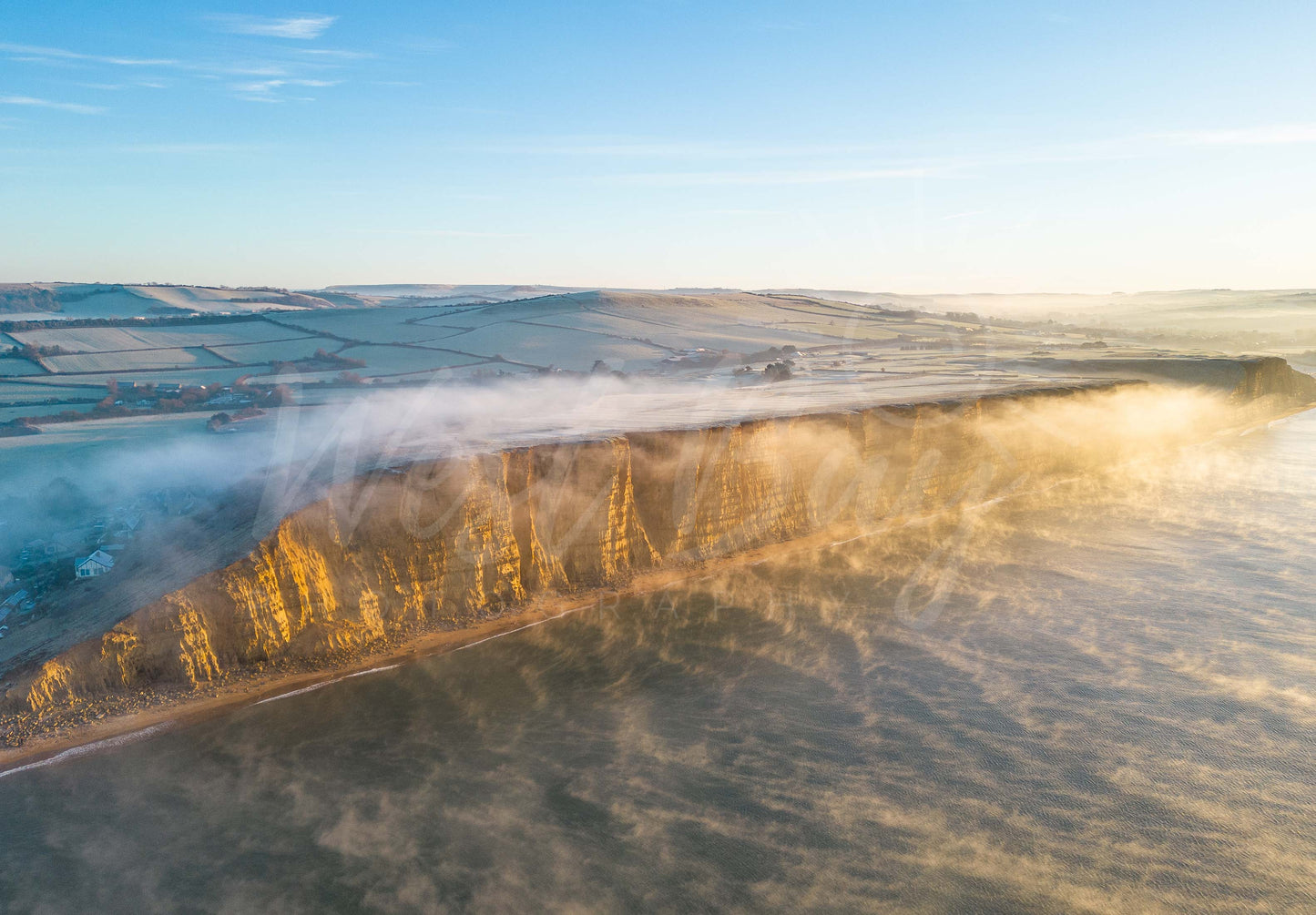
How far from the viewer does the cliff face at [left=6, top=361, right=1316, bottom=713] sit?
12.2 meters

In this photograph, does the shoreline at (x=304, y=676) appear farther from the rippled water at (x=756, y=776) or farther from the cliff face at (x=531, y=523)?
the rippled water at (x=756, y=776)

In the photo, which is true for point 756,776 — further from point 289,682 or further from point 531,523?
point 289,682

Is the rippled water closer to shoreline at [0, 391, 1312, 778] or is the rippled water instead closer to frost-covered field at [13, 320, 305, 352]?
shoreline at [0, 391, 1312, 778]

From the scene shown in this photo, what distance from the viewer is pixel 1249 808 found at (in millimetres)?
9430

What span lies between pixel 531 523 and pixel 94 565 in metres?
9.37

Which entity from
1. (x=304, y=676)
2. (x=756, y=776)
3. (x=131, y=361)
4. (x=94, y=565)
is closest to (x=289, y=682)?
(x=304, y=676)

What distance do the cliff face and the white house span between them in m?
4.02

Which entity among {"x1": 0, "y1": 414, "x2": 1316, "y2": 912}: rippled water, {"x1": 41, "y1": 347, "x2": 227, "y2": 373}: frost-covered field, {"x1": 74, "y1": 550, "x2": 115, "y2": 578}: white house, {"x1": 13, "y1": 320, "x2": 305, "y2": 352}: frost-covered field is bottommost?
{"x1": 0, "y1": 414, "x2": 1316, "y2": 912}: rippled water

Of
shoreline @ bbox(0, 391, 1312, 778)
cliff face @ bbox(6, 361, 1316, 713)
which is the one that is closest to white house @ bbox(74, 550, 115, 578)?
cliff face @ bbox(6, 361, 1316, 713)

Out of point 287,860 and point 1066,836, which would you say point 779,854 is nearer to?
point 1066,836

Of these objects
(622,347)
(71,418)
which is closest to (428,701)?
(71,418)

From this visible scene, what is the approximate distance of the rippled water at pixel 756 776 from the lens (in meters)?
8.51

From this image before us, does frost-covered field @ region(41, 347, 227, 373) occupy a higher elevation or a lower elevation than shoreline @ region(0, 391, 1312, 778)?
higher

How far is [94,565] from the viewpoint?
1481 cm
